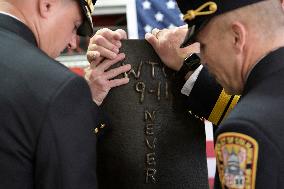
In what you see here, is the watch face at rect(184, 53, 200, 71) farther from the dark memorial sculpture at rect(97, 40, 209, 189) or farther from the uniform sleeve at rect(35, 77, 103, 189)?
the uniform sleeve at rect(35, 77, 103, 189)

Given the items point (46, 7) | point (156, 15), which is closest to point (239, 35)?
point (46, 7)

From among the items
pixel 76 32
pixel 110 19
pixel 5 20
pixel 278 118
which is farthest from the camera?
pixel 110 19

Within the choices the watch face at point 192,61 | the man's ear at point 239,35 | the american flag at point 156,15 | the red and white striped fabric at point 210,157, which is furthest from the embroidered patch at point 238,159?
the american flag at point 156,15

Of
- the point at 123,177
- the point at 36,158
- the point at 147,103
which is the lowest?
the point at 123,177

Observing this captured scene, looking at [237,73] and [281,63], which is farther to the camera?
[237,73]

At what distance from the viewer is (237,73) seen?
1.18 meters

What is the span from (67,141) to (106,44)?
1.98 feet

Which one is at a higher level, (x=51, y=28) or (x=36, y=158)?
(x=51, y=28)

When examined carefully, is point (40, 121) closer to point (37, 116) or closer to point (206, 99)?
point (37, 116)

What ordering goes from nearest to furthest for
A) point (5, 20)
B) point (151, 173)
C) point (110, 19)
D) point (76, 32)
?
point (5, 20), point (76, 32), point (151, 173), point (110, 19)

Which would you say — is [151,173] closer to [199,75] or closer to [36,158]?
[199,75]

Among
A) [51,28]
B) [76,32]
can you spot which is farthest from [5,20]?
[76,32]

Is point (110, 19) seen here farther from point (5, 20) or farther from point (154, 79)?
point (5, 20)

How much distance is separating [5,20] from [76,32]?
253 mm
